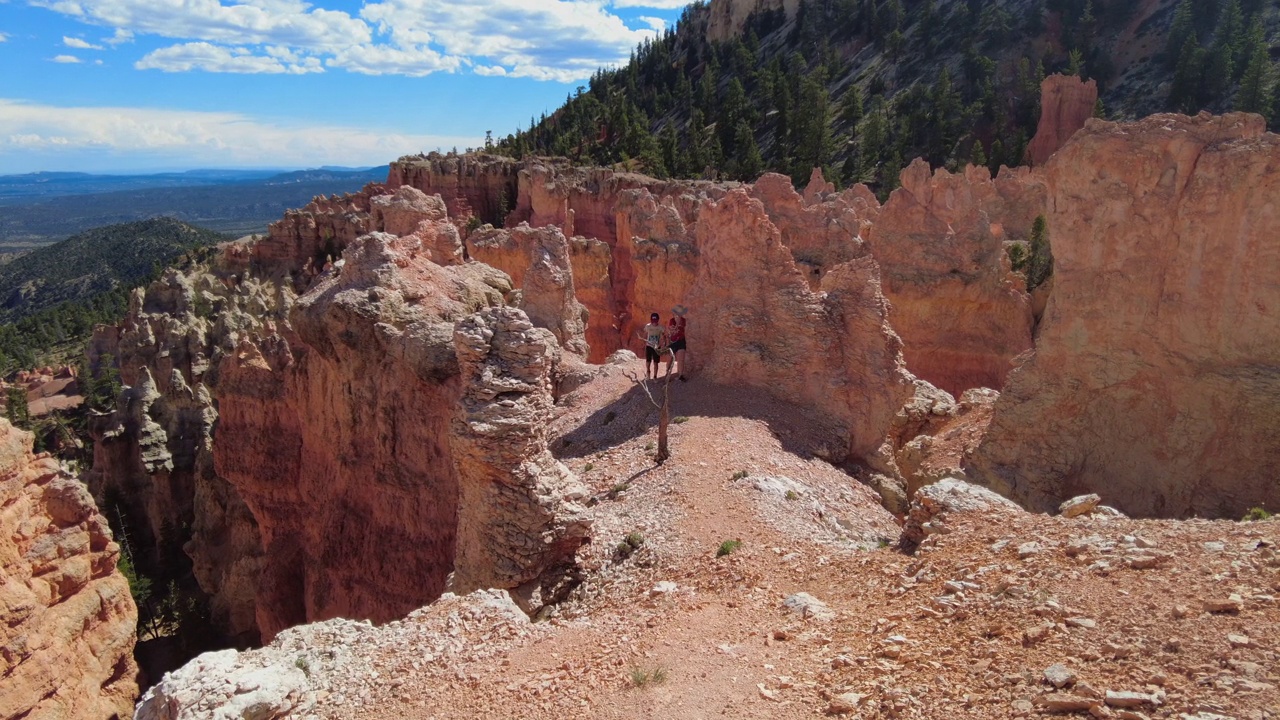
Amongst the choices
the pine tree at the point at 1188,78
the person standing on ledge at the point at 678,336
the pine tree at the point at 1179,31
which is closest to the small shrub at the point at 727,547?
the person standing on ledge at the point at 678,336

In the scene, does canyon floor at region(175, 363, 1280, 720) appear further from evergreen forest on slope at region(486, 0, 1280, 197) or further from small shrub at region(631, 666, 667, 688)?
evergreen forest on slope at region(486, 0, 1280, 197)

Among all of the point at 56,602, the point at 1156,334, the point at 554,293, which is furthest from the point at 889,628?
the point at 554,293

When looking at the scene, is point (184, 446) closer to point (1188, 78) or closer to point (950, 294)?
point (950, 294)

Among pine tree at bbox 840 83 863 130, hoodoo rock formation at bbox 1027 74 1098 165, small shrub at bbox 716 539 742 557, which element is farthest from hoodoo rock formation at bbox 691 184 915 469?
pine tree at bbox 840 83 863 130

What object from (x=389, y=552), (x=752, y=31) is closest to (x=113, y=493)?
(x=389, y=552)

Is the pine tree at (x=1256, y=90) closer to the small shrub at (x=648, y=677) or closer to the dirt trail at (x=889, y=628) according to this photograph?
the dirt trail at (x=889, y=628)

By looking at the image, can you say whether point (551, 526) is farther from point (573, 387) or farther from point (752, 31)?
point (752, 31)

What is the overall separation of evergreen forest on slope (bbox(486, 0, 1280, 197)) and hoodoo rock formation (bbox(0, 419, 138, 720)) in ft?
194

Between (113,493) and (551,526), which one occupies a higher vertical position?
(551,526)

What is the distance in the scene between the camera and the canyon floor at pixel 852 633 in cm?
716

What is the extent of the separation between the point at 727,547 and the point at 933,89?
7417 cm

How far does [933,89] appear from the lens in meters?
76.4

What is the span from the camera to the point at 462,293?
18.3 m

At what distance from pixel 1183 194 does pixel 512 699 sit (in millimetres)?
14467
